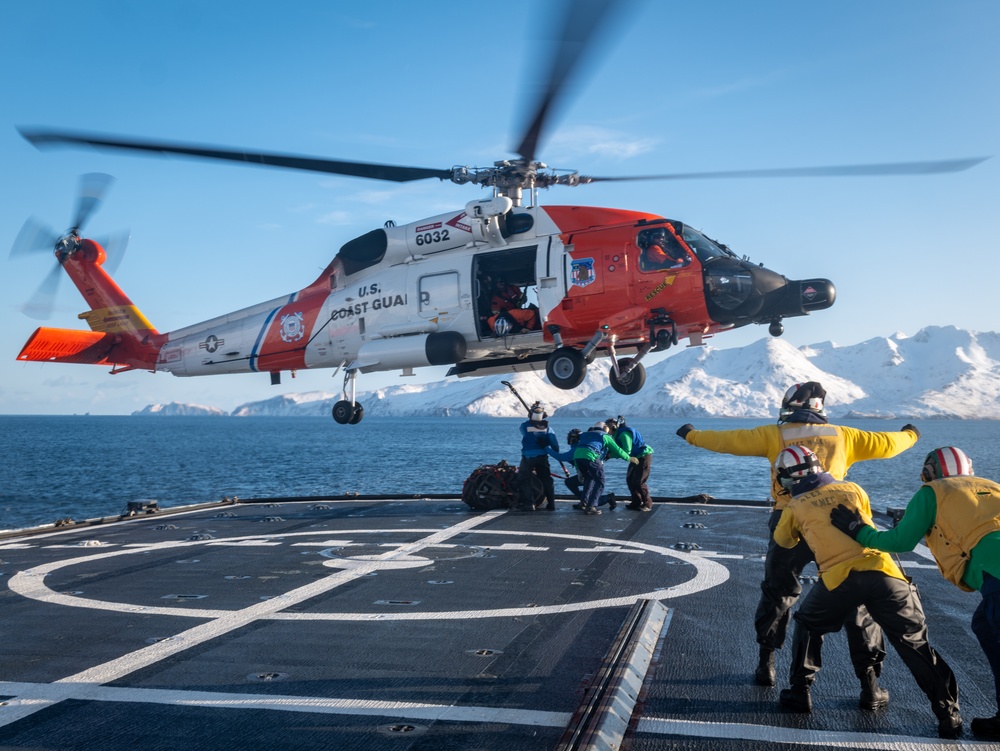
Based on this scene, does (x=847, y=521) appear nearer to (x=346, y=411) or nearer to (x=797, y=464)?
(x=797, y=464)

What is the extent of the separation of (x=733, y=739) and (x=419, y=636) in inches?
126

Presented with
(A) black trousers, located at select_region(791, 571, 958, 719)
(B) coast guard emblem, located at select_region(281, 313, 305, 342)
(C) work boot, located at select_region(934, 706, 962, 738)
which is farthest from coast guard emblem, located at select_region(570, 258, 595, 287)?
(C) work boot, located at select_region(934, 706, 962, 738)

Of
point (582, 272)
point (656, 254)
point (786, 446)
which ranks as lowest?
point (786, 446)

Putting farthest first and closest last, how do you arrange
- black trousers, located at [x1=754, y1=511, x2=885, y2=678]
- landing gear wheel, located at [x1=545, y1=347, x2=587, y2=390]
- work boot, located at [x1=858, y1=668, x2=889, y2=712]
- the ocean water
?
the ocean water → landing gear wheel, located at [x1=545, y1=347, x2=587, y2=390] → black trousers, located at [x1=754, y1=511, x2=885, y2=678] → work boot, located at [x1=858, y1=668, x2=889, y2=712]

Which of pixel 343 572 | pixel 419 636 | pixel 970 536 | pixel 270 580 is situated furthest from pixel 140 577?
pixel 970 536

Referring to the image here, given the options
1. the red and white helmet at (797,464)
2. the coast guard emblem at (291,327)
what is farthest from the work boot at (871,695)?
the coast guard emblem at (291,327)

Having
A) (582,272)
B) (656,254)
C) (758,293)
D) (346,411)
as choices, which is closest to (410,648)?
(582,272)

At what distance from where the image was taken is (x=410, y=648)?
715cm

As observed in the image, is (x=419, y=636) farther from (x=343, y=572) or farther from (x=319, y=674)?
(x=343, y=572)

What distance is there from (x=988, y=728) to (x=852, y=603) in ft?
3.39

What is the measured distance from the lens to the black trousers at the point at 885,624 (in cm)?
541

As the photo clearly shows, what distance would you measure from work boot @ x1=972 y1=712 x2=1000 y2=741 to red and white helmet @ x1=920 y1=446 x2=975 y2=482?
152cm

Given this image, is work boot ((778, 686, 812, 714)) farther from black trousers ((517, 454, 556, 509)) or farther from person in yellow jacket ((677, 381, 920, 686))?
black trousers ((517, 454, 556, 509))

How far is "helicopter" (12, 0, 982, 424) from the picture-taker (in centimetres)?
1425
